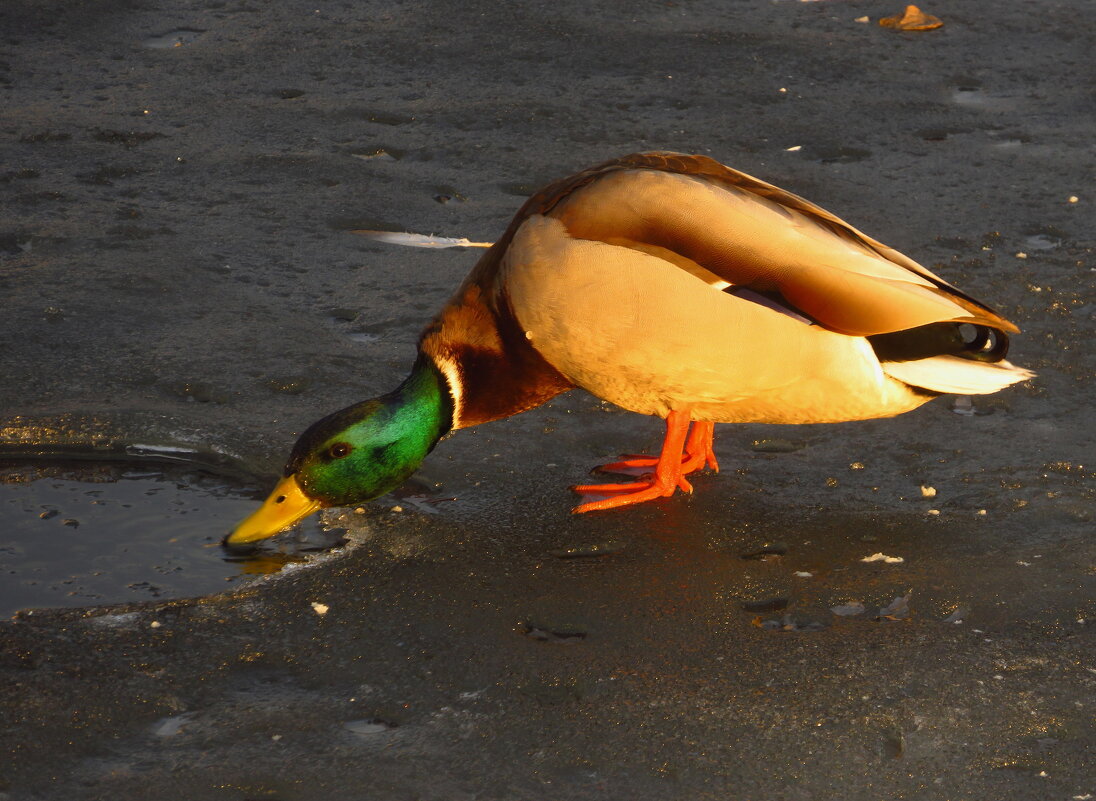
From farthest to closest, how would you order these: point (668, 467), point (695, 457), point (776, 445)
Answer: point (776, 445), point (695, 457), point (668, 467)

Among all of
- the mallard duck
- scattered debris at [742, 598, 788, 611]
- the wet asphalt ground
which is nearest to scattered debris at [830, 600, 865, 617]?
the wet asphalt ground

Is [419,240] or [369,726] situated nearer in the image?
[369,726]

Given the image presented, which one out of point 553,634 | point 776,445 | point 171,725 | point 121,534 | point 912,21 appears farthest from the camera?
point 912,21

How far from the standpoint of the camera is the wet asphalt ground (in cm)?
274

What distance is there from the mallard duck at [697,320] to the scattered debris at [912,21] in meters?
4.02

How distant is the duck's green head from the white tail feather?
3.83 ft

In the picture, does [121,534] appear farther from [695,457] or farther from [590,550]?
[695,457]

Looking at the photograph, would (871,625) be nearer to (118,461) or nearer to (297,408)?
(297,408)

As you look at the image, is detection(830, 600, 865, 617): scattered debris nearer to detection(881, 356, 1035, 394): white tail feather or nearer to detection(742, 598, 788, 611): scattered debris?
detection(742, 598, 788, 611): scattered debris

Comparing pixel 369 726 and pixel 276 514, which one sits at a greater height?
pixel 276 514

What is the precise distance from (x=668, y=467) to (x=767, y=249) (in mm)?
691

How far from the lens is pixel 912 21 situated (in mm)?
7062

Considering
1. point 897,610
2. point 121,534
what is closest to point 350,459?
point 121,534

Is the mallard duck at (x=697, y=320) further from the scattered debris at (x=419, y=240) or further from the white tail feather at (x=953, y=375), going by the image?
the scattered debris at (x=419, y=240)
